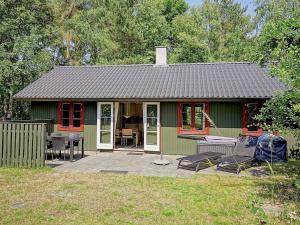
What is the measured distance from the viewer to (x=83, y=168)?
9797 mm

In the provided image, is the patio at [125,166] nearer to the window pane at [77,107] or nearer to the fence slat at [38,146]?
the fence slat at [38,146]

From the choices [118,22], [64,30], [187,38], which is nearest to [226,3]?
[187,38]

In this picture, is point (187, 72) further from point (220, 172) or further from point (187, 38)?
point (187, 38)

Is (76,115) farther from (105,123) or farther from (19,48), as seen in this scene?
(19,48)

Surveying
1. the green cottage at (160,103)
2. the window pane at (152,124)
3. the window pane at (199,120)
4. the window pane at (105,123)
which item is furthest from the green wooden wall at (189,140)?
the window pane at (105,123)

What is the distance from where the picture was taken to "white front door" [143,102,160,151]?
1335 centimetres

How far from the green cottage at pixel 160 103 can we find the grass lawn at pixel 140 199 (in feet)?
14.6

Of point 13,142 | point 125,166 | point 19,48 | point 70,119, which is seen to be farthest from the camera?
point 19,48

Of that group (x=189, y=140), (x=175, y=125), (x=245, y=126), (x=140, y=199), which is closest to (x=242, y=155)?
(x=245, y=126)

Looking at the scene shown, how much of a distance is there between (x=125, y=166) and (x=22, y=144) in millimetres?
3591

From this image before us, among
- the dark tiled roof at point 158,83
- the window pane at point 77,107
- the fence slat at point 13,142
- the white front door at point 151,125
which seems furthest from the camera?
the window pane at point 77,107

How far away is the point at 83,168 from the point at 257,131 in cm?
784

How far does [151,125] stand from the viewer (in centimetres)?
1345

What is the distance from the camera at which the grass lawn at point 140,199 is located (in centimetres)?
519
